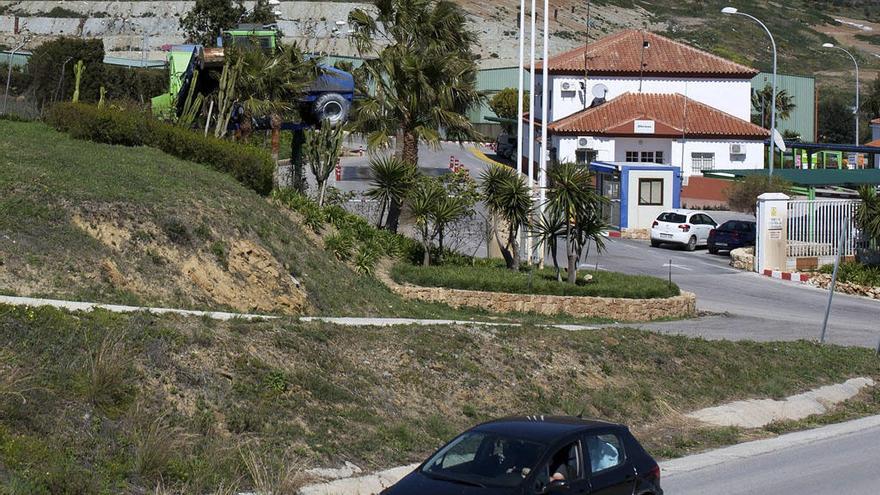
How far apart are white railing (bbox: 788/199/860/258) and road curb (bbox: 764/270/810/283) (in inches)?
39.9

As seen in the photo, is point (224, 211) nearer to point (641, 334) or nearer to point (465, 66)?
point (641, 334)

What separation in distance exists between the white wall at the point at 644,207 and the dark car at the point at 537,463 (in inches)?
1521

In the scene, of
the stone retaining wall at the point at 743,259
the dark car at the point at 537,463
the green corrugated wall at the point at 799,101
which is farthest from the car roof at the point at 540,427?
the green corrugated wall at the point at 799,101

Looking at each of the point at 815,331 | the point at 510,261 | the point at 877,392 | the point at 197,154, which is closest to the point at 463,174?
the point at 510,261

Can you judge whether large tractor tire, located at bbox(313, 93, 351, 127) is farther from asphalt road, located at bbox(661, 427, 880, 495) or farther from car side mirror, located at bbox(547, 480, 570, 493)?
car side mirror, located at bbox(547, 480, 570, 493)

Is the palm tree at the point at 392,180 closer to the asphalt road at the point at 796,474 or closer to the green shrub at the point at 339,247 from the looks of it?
the green shrub at the point at 339,247

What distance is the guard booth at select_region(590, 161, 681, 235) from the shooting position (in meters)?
49.8

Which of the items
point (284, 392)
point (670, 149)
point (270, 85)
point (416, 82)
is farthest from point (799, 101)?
point (284, 392)

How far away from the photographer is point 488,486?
34.0 feet

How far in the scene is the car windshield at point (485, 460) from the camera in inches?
414

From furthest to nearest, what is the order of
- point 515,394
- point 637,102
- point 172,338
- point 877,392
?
1. point 637,102
2. point 877,392
3. point 515,394
4. point 172,338

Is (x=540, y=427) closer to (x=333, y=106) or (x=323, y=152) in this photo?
(x=323, y=152)

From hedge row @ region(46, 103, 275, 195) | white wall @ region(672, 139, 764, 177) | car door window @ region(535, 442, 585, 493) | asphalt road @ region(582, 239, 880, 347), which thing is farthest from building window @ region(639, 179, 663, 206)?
car door window @ region(535, 442, 585, 493)

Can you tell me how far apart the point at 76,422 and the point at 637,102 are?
191ft
